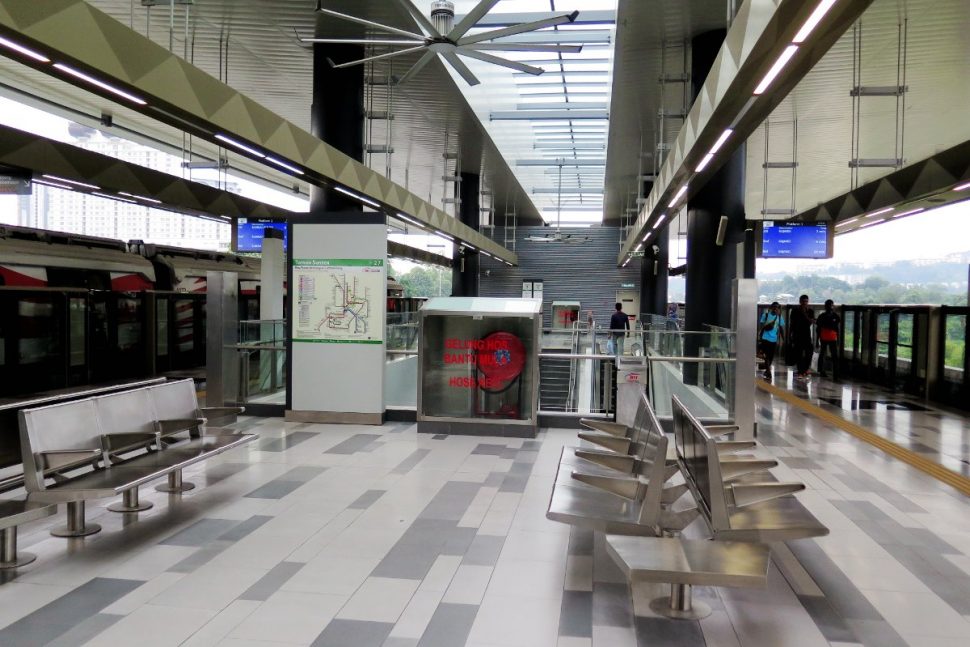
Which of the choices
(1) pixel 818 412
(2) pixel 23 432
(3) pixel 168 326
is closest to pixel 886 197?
(1) pixel 818 412

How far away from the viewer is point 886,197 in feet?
35.6

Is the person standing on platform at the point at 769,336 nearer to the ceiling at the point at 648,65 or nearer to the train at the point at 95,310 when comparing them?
the ceiling at the point at 648,65

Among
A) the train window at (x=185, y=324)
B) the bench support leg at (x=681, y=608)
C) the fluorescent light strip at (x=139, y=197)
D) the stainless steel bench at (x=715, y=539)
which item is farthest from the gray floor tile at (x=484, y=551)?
the train window at (x=185, y=324)

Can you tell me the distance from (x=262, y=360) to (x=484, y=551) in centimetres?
652

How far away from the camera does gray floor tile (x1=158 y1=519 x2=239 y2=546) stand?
4.89 m

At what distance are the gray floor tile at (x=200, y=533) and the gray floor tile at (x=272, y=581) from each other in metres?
0.76

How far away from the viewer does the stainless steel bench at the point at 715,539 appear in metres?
3.53

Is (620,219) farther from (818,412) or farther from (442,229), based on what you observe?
(818,412)

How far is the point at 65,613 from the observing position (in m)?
3.75

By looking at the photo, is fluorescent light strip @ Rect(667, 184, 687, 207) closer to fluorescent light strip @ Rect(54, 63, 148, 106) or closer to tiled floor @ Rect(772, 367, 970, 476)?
tiled floor @ Rect(772, 367, 970, 476)

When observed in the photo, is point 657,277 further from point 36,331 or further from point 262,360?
point 36,331

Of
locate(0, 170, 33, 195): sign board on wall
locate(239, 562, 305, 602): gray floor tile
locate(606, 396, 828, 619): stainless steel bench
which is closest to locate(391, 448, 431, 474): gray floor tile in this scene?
locate(239, 562, 305, 602): gray floor tile

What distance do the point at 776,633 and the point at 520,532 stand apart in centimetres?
193

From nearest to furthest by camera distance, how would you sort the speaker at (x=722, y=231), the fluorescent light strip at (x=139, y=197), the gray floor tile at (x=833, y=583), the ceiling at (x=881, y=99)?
the gray floor tile at (x=833, y=583) < the fluorescent light strip at (x=139, y=197) < the ceiling at (x=881, y=99) < the speaker at (x=722, y=231)
